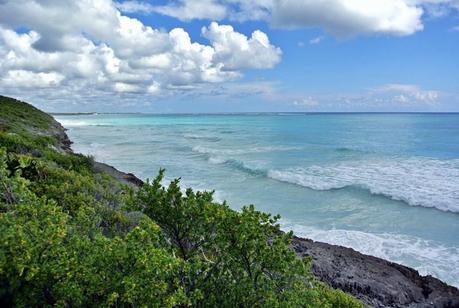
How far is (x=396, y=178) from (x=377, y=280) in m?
17.7

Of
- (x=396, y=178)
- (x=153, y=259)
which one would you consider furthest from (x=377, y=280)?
(x=396, y=178)

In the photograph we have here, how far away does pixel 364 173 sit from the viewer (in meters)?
31.4

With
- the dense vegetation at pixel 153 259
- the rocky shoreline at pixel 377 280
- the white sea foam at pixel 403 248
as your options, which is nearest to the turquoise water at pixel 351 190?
the white sea foam at pixel 403 248

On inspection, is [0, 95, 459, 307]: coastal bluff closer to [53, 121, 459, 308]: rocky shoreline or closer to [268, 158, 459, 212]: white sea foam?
[53, 121, 459, 308]: rocky shoreline

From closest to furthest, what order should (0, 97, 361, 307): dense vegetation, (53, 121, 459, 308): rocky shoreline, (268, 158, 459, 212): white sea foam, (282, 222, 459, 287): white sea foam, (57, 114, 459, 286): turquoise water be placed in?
(0, 97, 361, 307): dense vegetation < (53, 121, 459, 308): rocky shoreline < (282, 222, 459, 287): white sea foam < (57, 114, 459, 286): turquoise water < (268, 158, 459, 212): white sea foam

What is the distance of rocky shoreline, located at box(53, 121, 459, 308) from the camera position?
12023mm

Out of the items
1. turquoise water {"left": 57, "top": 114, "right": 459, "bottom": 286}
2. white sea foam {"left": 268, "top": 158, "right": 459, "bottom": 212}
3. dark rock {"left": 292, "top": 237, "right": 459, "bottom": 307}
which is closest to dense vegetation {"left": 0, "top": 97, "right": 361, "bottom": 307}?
dark rock {"left": 292, "top": 237, "right": 459, "bottom": 307}

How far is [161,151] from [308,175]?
75.5 feet

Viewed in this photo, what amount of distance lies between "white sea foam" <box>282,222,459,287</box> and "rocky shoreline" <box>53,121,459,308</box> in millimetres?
983

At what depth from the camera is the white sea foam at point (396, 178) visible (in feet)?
75.6

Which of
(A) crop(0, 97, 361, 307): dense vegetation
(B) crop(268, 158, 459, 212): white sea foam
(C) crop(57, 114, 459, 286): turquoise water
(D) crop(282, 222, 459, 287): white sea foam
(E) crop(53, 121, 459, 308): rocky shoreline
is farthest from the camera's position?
(B) crop(268, 158, 459, 212): white sea foam

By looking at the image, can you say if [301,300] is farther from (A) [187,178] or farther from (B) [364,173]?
(B) [364,173]

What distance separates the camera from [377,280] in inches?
512

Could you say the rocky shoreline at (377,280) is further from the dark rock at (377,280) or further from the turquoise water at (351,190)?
the turquoise water at (351,190)
